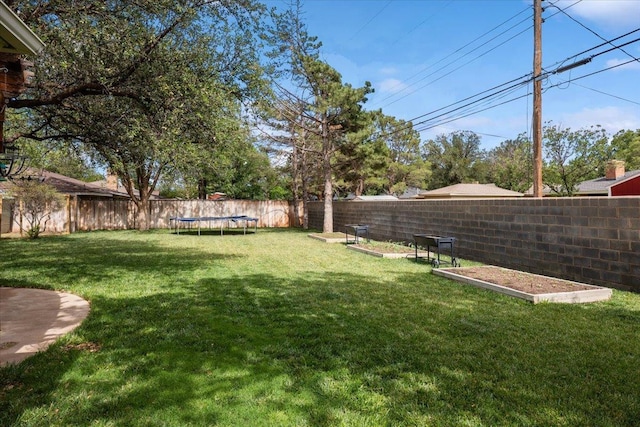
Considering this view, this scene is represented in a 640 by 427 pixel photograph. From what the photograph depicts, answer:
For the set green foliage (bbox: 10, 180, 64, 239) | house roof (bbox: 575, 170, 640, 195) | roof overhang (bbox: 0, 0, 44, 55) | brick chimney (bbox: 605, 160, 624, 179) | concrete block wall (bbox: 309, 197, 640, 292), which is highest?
brick chimney (bbox: 605, 160, 624, 179)

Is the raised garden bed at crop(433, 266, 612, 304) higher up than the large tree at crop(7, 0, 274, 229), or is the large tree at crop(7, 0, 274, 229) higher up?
the large tree at crop(7, 0, 274, 229)

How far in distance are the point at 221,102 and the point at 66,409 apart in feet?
19.7

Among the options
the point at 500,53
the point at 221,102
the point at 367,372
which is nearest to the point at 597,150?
the point at 500,53

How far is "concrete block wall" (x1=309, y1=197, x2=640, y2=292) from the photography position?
6.14 metres

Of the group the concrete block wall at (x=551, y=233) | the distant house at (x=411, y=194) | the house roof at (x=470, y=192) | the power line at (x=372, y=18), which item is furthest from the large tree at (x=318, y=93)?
the distant house at (x=411, y=194)

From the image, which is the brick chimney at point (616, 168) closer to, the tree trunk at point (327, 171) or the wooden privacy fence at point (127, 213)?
the tree trunk at point (327, 171)

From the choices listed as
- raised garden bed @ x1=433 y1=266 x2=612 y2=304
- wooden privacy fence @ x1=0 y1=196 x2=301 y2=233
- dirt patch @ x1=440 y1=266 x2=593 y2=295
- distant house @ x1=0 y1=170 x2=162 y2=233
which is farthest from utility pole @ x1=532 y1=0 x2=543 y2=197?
distant house @ x1=0 y1=170 x2=162 y2=233

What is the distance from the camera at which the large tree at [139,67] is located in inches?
255

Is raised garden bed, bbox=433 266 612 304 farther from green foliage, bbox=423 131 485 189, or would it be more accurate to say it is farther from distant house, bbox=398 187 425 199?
green foliage, bbox=423 131 485 189

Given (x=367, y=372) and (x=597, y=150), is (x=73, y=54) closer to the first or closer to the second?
(x=367, y=372)

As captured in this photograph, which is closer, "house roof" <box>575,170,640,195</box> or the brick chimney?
"house roof" <box>575,170,640,195</box>

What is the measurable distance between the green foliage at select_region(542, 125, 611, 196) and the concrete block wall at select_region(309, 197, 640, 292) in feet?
60.2

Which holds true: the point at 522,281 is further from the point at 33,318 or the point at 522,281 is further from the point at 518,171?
the point at 518,171

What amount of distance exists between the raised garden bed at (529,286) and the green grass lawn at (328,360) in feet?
0.80
